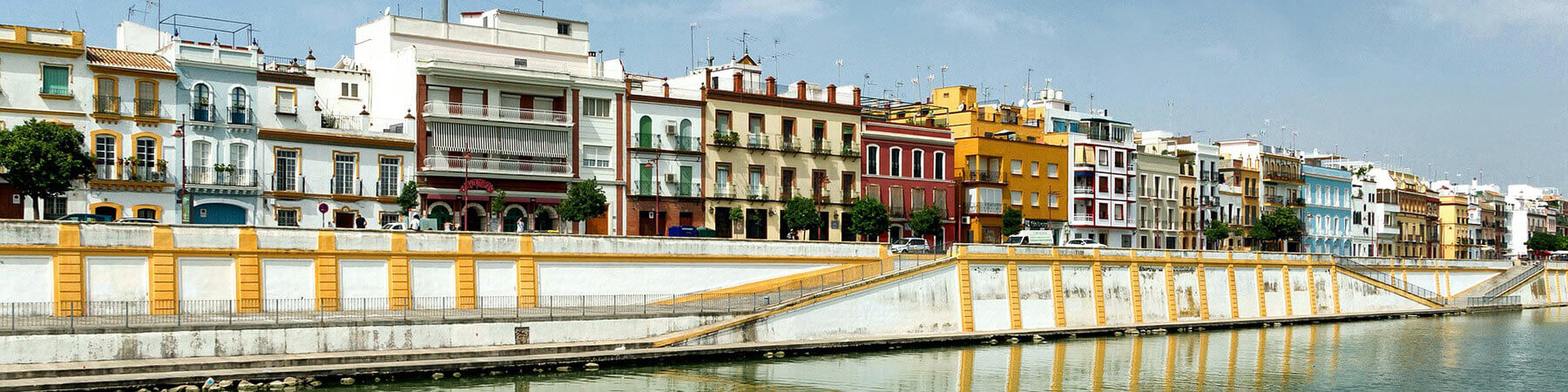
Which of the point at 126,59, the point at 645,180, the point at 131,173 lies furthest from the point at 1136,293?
the point at 126,59

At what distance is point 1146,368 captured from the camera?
51000mm

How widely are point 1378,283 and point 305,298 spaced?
206ft

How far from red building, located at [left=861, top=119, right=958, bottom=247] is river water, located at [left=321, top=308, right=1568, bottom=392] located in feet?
62.6

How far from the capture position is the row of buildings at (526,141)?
182 ft

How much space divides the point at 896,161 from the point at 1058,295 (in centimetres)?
2040

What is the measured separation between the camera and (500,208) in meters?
62.0

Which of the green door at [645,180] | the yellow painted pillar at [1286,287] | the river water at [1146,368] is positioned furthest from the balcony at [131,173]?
the yellow painted pillar at [1286,287]

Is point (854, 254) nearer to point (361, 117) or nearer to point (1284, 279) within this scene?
point (361, 117)

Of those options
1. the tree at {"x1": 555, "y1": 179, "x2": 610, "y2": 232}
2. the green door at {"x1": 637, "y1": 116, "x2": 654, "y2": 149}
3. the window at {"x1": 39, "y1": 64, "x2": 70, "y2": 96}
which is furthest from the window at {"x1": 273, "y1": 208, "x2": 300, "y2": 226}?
the green door at {"x1": 637, "y1": 116, "x2": 654, "y2": 149}

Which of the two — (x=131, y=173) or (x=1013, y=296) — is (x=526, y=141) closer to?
(x=131, y=173)

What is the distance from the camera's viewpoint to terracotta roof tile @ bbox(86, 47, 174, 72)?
5484cm

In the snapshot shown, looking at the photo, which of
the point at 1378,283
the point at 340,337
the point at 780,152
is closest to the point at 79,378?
the point at 340,337

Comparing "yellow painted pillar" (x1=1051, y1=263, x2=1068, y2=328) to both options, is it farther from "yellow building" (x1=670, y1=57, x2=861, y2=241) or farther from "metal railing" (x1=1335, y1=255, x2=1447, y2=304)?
"metal railing" (x1=1335, y1=255, x2=1447, y2=304)

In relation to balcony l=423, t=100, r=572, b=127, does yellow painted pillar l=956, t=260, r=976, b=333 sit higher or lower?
lower
